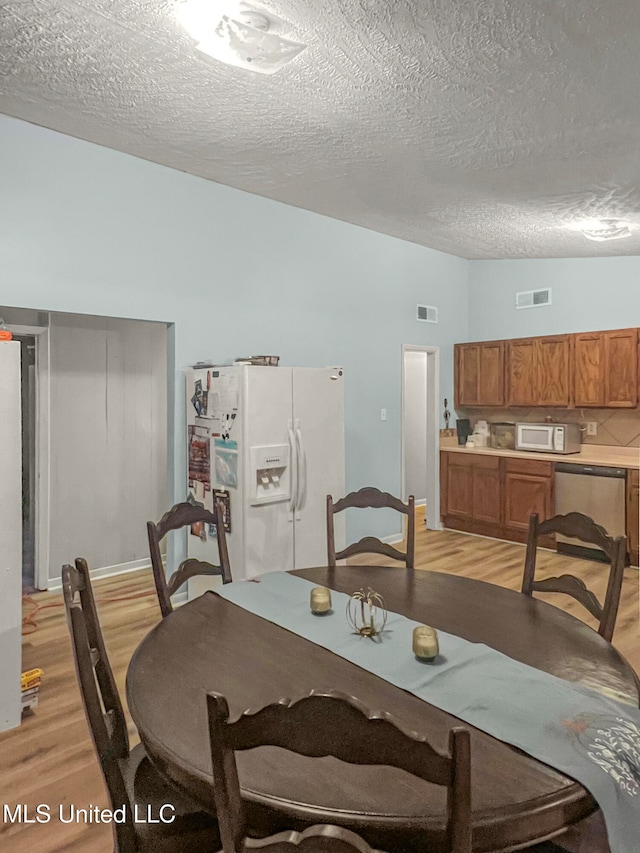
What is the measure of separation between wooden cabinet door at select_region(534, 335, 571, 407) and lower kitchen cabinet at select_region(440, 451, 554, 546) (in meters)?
0.67

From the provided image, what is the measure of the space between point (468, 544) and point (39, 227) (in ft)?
15.1

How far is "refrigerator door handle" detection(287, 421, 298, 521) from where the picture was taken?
3.98 metres

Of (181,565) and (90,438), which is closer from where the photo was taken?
(181,565)

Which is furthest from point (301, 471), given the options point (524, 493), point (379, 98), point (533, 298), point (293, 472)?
point (533, 298)

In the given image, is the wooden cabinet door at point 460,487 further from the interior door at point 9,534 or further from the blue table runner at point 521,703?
the interior door at point 9,534

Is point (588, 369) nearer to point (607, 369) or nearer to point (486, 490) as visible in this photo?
point (607, 369)

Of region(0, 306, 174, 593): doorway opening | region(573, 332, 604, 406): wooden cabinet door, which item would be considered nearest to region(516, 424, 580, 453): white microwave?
region(573, 332, 604, 406): wooden cabinet door

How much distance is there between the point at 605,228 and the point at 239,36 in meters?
2.82

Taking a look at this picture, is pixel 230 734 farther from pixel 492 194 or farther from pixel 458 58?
pixel 492 194

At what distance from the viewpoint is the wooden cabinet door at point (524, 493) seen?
554cm

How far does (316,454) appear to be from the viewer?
4211mm

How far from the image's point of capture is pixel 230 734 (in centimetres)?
97

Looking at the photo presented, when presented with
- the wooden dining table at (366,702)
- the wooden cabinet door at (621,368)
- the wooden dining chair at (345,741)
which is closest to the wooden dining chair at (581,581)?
the wooden dining table at (366,702)

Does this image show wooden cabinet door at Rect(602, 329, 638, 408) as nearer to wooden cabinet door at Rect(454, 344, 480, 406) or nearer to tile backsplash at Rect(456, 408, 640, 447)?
tile backsplash at Rect(456, 408, 640, 447)
